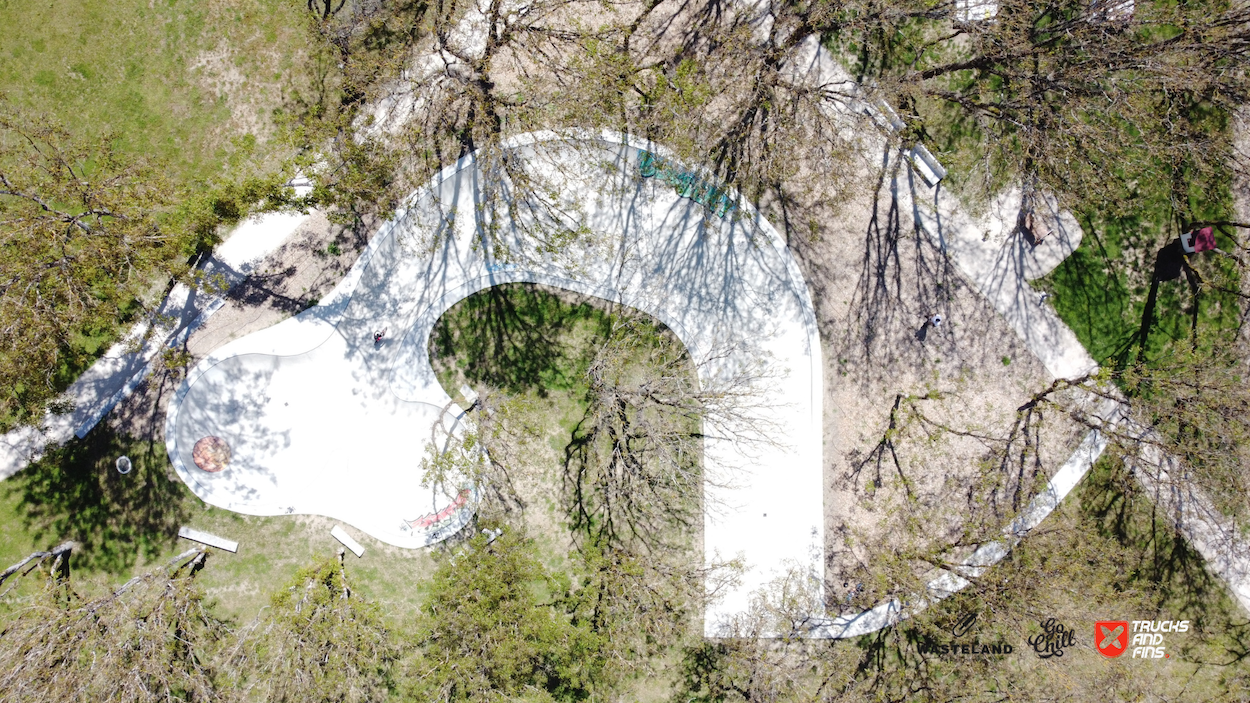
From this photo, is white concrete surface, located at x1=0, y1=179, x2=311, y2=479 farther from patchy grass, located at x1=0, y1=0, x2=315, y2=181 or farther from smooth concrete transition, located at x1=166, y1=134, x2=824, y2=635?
patchy grass, located at x1=0, y1=0, x2=315, y2=181

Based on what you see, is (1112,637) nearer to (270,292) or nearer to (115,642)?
(270,292)

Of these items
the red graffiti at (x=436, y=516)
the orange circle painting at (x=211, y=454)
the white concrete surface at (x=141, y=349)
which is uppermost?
the white concrete surface at (x=141, y=349)

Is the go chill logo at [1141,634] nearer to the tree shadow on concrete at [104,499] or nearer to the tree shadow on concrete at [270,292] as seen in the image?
the tree shadow on concrete at [270,292]

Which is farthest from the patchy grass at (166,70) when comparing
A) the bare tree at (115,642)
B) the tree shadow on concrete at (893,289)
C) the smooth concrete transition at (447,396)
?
the tree shadow on concrete at (893,289)

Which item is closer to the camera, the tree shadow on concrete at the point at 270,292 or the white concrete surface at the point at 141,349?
the white concrete surface at the point at 141,349

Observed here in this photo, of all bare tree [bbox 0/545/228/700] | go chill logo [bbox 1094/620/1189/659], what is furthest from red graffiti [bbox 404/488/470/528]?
go chill logo [bbox 1094/620/1189/659]

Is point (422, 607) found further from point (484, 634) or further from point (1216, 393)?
point (1216, 393)

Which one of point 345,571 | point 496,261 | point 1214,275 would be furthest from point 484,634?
point 1214,275
